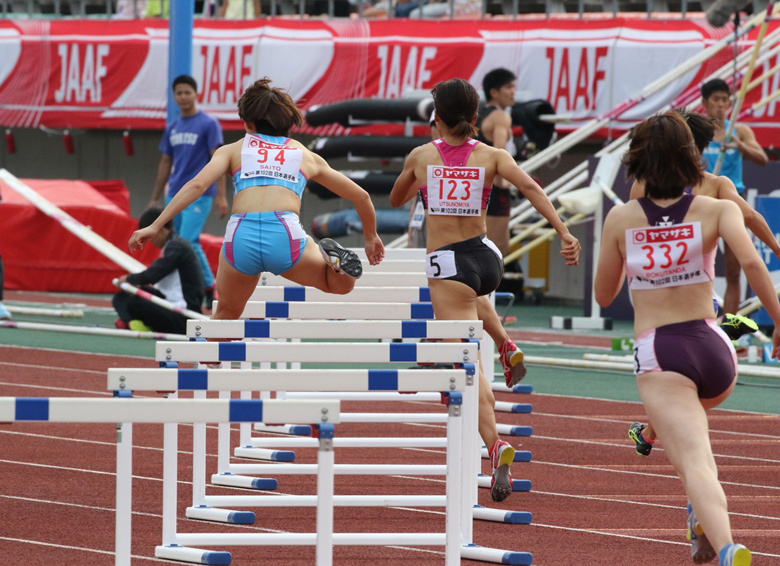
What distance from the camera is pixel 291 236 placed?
668cm

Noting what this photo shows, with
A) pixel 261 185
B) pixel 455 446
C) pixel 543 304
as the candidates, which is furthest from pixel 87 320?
pixel 455 446

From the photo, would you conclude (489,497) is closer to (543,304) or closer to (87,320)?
(87,320)

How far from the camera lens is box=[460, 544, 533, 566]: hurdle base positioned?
511 centimetres

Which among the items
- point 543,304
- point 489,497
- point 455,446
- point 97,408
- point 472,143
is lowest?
point 543,304

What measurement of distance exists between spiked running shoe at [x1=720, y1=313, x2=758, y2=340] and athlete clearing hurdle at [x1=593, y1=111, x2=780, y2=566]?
1.81 ft

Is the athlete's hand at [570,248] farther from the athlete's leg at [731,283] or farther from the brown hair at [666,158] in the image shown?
the athlete's leg at [731,283]

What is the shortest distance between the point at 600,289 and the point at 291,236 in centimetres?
234

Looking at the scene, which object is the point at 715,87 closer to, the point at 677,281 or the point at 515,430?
the point at 515,430

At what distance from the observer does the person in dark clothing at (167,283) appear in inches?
472

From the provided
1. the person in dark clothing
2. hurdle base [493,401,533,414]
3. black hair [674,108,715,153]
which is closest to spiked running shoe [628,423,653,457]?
black hair [674,108,715,153]

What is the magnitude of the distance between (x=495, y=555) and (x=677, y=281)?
4.47 feet

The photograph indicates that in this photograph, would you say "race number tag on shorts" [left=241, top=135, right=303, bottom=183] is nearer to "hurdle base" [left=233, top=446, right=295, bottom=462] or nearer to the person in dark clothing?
"hurdle base" [left=233, top=446, right=295, bottom=462]

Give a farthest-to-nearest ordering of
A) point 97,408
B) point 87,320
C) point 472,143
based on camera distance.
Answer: point 87,320 < point 472,143 < point 97,408

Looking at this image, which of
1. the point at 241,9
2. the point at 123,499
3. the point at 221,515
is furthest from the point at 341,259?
the point at 241,9
